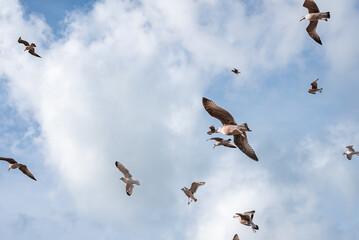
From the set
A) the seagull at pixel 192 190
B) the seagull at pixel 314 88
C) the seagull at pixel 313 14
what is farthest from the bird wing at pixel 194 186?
the seagull at pixel 314 88

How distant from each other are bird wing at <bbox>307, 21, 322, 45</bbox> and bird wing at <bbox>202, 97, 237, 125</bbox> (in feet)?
39.5

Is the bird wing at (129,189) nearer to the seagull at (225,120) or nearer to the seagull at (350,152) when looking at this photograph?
the seagull at (225,120)

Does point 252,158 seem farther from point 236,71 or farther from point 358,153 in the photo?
point 236,71

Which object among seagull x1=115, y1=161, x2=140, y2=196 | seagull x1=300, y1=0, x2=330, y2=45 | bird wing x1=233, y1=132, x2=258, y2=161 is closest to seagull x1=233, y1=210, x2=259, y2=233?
bird wing x1=233, y1=132, x2=258, y2=161

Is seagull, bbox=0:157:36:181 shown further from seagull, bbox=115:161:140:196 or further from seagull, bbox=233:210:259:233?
seagull, bbox=233:210:259:233

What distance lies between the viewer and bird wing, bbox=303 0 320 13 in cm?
2445

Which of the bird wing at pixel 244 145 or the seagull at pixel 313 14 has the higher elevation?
the seagull at pixel 313 14

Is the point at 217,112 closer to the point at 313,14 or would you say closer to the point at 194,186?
→ the point at 194,186

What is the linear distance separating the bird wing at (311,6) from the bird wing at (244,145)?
10.6 m

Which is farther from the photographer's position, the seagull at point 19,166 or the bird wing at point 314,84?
the bird wing at point 314,84

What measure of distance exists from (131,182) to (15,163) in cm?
749

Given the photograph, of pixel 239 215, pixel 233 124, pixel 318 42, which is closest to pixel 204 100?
pixel 233 124

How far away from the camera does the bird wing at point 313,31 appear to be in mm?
26344

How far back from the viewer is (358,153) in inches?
1307
